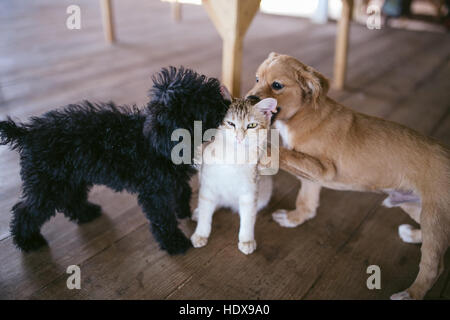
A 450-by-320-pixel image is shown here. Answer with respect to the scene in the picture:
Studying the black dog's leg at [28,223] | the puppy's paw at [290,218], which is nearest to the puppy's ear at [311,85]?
the puppy's paw at [290,218]

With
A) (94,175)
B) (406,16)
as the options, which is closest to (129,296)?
(94,175)

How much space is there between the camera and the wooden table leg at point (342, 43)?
9.41 feet

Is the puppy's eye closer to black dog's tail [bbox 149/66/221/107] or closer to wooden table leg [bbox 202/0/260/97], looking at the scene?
black dog's tail [bbox 149/66/221/107]

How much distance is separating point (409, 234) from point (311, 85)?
81 centimetres

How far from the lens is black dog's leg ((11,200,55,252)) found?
133 cm

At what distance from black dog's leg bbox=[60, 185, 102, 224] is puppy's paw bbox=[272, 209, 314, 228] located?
83 cm

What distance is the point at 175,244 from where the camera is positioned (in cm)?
143

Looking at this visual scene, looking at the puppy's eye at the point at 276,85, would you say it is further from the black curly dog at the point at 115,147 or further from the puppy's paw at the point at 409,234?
the puppy's paw at the point at 409,234

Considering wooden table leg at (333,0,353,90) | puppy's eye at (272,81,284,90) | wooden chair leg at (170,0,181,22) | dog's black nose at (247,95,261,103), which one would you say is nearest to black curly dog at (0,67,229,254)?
dog's black nose at (247,95,261,103)

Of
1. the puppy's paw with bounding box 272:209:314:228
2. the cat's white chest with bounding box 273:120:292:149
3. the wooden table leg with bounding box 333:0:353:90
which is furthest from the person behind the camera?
the wooden table leg with bounding box 333:0:353:90

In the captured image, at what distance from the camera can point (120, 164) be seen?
1.30 m

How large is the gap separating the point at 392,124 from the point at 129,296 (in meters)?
1.22

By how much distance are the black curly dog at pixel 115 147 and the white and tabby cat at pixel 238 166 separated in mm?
65
